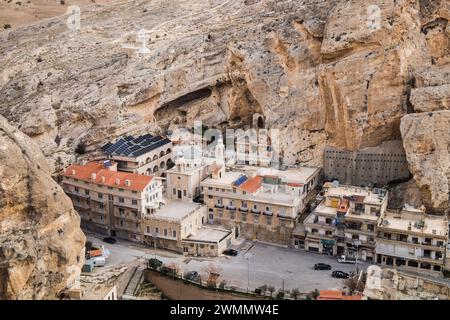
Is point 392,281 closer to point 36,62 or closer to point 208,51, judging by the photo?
point 208,51

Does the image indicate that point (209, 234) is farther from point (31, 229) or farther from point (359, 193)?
point (31, 229)

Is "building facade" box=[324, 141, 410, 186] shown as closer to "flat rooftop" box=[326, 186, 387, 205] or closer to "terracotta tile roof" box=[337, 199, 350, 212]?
"flat rooftop" box=[326, 186, 387, 205]

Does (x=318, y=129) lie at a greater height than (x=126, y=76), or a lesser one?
lesser

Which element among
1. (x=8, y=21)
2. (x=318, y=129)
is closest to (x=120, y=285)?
(x=318, y=129)

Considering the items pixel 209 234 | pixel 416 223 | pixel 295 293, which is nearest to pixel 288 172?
pixel 209 234

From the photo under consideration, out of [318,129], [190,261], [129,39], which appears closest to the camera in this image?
[190,261]
